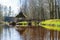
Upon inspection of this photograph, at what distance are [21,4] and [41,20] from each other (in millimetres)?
710

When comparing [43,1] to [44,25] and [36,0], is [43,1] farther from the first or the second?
[44,25]

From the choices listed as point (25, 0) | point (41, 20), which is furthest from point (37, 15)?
point (25, 0)

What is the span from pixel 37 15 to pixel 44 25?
459mm

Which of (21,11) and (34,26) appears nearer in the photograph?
(21,11)

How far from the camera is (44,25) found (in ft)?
18.5

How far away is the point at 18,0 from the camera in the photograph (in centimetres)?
532

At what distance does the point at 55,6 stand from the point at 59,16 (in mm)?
325

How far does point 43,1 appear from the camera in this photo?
5.46m

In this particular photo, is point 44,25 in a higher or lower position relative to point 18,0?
lower

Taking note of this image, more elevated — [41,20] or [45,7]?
[45,7]

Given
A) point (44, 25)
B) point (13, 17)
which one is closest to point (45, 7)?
point (44, 25)

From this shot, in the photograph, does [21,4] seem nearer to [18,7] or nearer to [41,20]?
[18,7]

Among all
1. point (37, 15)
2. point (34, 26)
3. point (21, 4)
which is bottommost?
point (34, 26)

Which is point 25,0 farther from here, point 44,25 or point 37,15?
point 44,25
